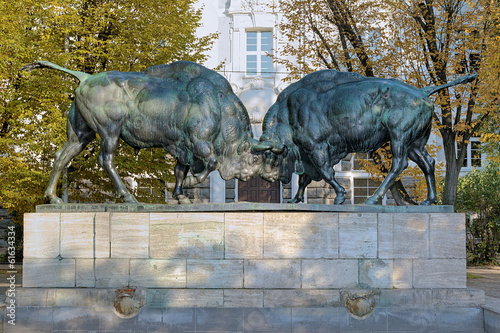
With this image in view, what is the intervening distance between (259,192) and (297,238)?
15972mm

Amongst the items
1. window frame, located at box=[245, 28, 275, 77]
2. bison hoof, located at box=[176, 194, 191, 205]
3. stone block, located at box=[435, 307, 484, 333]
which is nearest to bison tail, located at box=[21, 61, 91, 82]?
bison hoof, located at box=[176, 194, 191, 205]

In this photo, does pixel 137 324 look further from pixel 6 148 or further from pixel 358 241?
pixel 6 148

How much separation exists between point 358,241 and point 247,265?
1707mm

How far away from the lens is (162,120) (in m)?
9.60

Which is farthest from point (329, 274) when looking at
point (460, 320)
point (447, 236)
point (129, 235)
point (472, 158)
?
point (472, 158)

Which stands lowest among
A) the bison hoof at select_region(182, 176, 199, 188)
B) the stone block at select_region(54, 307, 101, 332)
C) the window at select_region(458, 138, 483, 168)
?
the stone block at select_region(54, 307, 101, 332)

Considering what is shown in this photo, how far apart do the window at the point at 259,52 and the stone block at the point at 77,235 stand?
17153mm

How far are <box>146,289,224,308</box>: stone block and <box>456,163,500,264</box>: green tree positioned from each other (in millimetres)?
14916

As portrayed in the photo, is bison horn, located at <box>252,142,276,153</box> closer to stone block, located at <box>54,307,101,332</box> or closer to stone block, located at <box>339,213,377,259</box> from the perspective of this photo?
stone block, located at <box>339,213,377,259</box>

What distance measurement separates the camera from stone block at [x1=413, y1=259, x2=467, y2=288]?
8.91 m

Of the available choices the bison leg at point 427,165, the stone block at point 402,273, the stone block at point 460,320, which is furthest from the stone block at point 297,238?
the bison leg at point 427,165

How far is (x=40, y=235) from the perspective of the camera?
903 centimetres

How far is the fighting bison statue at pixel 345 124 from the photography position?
948 centimetres


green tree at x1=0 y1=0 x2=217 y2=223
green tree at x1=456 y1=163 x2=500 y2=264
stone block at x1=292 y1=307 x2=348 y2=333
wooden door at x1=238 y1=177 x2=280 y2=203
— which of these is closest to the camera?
stone block at x1=292 y1=307 x2=348 y2=333
